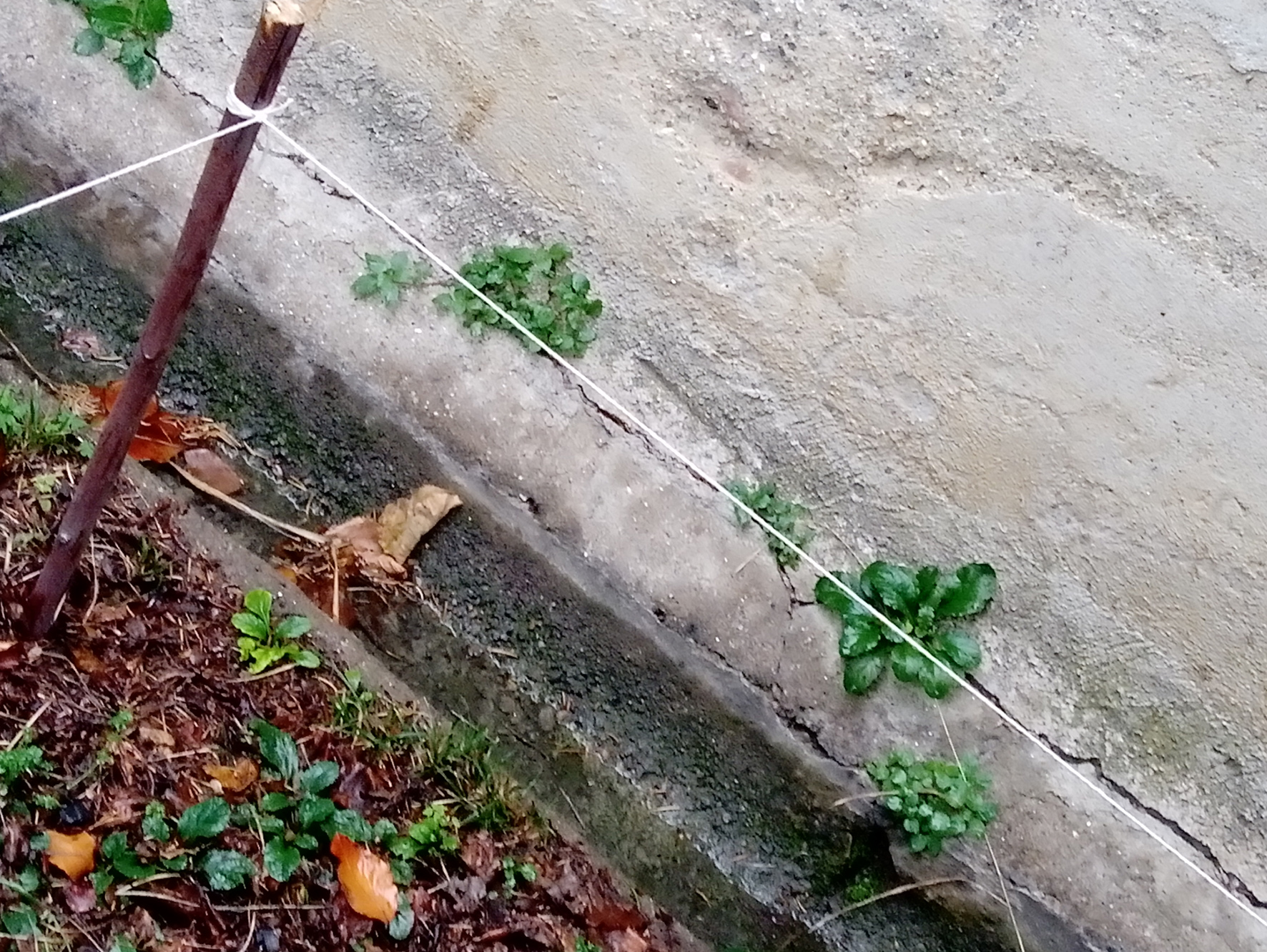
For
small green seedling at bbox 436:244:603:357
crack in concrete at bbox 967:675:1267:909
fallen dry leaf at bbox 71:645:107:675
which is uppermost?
small green seedling at bbox 436:244:603:357

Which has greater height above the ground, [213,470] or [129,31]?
[129,31]

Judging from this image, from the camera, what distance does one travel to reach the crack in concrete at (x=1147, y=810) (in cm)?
219

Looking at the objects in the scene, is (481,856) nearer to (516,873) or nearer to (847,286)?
(516,873)

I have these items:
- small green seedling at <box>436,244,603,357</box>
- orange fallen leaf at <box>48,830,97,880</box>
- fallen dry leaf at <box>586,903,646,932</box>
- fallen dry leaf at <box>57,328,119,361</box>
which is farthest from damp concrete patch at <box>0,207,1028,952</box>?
orange fallen leaf at <box>48,830,97,880</box>

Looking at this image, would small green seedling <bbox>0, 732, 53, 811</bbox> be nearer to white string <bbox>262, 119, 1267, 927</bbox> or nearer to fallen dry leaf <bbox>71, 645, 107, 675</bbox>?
fallen dry leaf <bbox>71, 645, 107, 675</bbox>

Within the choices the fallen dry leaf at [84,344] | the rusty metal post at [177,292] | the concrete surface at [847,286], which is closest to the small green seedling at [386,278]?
the concrete surface at [847,286]

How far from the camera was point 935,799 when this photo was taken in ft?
7.11

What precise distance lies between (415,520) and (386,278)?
53 cm

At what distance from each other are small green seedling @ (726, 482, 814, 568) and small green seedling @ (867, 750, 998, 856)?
485 mm

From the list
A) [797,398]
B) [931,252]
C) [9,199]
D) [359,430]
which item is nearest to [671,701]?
[797,398]

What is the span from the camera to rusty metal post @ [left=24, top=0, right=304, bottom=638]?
1113 mm

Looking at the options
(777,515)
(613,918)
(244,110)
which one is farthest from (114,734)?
(777,515)

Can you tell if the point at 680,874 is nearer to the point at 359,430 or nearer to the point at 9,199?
the point at 359,430

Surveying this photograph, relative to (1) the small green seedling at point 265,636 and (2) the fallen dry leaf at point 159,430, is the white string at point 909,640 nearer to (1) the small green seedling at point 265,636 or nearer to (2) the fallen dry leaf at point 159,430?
(2) the fallen dry leaf at point 159,430
